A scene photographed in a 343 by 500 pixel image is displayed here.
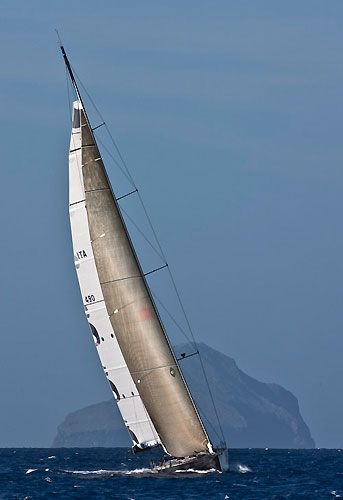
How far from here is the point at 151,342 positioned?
51281mm

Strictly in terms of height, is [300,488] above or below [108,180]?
below

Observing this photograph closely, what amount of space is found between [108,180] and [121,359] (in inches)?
285

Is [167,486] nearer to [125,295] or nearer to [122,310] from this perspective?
[122,310]

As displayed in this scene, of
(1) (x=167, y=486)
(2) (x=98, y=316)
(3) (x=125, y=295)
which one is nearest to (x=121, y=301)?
(3) (x=125, y=295)

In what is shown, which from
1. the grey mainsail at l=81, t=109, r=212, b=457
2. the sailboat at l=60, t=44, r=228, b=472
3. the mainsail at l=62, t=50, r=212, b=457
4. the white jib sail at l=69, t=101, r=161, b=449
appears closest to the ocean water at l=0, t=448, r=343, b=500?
the sailboat at l=60, t=44, r=228, b=472

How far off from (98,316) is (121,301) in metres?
2.06

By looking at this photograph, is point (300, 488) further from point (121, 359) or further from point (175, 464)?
point (121, 359)

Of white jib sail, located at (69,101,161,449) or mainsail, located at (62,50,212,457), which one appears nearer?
mainsail, located at (62,50,212,457)

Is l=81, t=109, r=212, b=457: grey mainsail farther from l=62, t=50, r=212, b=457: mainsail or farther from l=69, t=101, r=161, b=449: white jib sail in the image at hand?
l=69, t=101, r=161, b=449: white jib sail

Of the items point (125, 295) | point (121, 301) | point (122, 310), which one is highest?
point (125, 295)

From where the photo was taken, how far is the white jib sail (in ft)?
170

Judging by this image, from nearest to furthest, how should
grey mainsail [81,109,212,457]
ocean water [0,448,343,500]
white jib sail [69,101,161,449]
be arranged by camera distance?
1. ocean water [0,448,343,500]
2. grey mainsail [81,109,212,457]
3. white jib sail [69,101,161,449]

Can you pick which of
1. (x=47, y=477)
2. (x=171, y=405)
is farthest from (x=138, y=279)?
(x=47, y=477)

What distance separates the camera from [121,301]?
5100 centimetres
